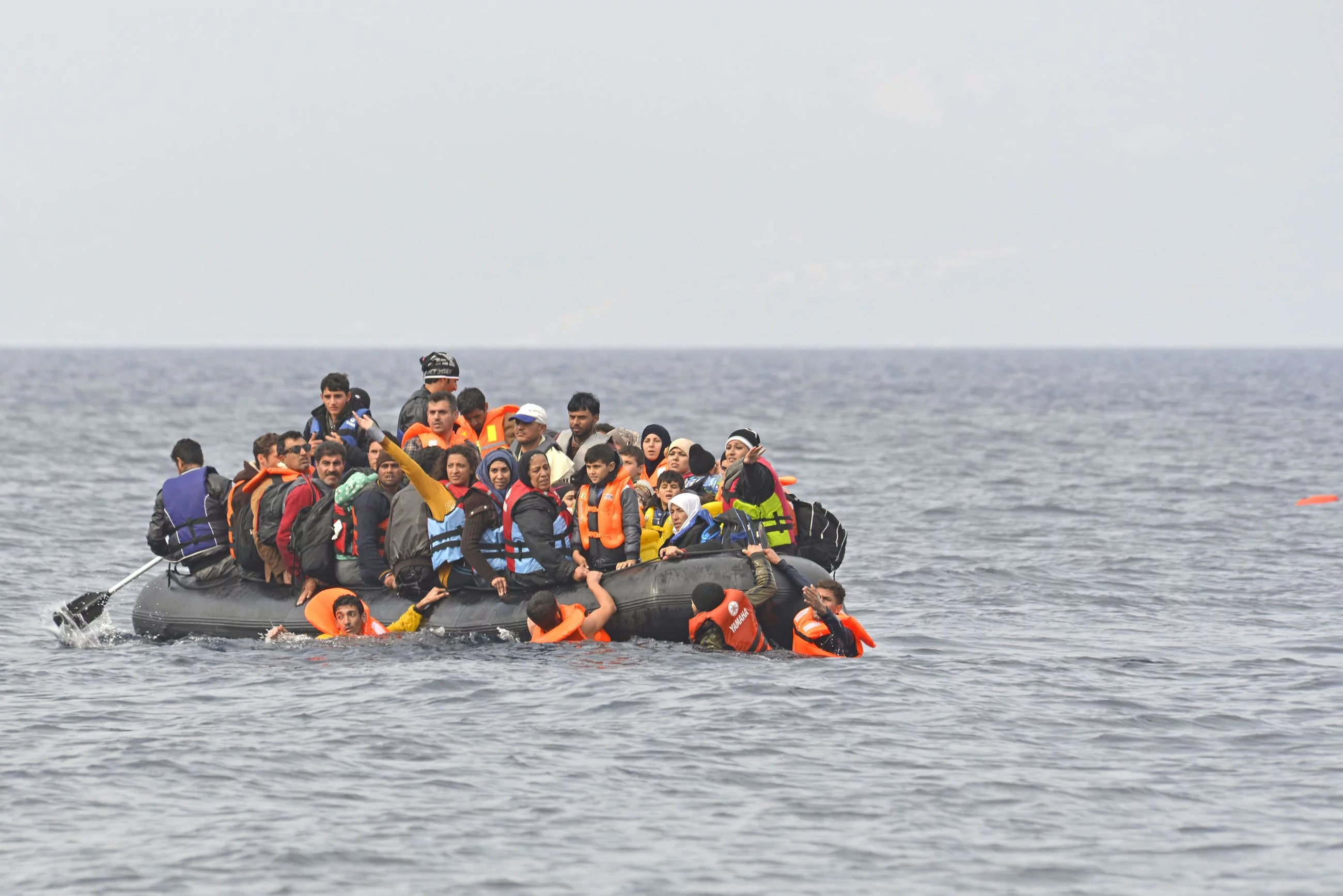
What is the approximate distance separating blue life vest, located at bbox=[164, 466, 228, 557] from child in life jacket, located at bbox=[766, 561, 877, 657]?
4959 mm

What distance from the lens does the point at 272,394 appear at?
7781 cm

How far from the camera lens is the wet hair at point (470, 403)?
1453 centimetres

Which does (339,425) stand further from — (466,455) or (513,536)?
(513,536)

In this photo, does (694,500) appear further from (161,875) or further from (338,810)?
(161,875)

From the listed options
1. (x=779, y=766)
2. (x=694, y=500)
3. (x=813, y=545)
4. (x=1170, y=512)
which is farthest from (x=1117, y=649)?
(x=1170, y=512)

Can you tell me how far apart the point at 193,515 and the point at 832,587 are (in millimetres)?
5614

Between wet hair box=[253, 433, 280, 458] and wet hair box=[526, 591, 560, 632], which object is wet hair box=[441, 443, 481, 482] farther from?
wet hair box=[253, 433, 280, 458]

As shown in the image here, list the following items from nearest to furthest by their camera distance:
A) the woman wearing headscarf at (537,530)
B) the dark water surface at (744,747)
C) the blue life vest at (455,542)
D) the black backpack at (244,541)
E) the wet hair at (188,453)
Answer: the dark water surface at (744,747) < the woman wearing headscarf at (537,530) < the blue life vest at (455,542) < the black backpack at (244,541) < the wet hair at (188,453)

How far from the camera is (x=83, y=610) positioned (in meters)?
14.8

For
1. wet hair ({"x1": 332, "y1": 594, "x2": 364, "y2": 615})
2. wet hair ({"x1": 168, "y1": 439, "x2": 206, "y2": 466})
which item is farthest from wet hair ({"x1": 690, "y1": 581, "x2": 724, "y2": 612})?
wet hair ({"x1": 168, "y1": 439, "x2": 206, "y2": 466})

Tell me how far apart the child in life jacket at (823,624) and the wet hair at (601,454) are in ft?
4.85

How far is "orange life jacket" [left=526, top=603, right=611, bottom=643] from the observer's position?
44.3 ft

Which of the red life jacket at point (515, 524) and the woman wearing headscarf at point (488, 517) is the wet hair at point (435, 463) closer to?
the woman wearing headscarf at point (488, 517)

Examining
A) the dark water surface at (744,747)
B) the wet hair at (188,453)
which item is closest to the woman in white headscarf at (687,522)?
the dark water surface at (744,747)
